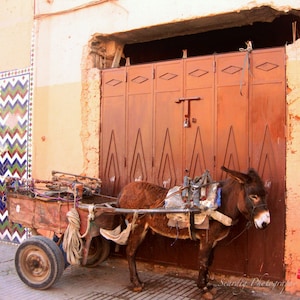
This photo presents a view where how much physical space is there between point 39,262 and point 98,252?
107 centimetres

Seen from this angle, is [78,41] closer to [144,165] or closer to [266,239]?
[144,165]

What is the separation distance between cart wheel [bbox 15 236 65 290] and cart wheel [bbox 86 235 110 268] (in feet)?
3.11

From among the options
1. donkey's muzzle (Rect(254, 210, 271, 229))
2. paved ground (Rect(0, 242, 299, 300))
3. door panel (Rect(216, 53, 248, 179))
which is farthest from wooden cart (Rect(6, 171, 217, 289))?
door panel (Rect(216, 53, 248, 179))

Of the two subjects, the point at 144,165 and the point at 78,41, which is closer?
the point at 144,165

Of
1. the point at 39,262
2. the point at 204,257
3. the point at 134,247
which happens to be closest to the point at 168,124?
the point at 134,247

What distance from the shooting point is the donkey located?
441 centimetres

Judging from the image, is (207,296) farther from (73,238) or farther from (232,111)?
(232,111)

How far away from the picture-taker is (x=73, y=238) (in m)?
4.96

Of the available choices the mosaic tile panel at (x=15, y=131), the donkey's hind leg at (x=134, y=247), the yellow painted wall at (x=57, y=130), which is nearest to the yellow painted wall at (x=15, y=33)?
the mosaic tile panel at (x=15, y=131)

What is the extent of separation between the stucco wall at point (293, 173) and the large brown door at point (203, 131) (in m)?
0.10

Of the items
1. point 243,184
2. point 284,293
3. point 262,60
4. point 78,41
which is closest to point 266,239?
point 284,293

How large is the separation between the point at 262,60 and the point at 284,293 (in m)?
2.91

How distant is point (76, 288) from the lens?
5207 millimetres

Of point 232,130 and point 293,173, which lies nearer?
point 293,173
